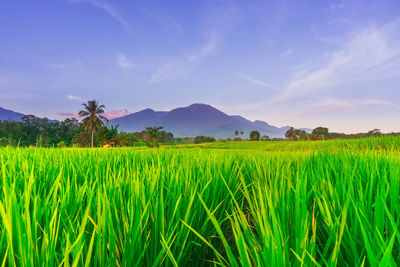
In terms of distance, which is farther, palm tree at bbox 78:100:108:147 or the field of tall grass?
palm tree at bbox 78:100:108:147

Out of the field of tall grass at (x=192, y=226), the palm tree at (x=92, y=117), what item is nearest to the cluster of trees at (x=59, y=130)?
the palm tree at (x=92, y=117)

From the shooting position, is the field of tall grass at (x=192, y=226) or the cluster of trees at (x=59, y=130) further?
the cluster of trees at (x=59, y=130)

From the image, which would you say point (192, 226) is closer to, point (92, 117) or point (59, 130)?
point (92, 117)

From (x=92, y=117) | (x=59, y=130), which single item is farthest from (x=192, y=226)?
(x=59, y=130)

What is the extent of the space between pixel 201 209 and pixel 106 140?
44953 mm

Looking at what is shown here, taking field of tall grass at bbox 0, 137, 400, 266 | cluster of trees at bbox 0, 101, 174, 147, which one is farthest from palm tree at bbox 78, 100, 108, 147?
field of tall grass at bbox 0, 137, 400, 266

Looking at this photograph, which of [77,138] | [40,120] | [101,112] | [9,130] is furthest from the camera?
[40,120]

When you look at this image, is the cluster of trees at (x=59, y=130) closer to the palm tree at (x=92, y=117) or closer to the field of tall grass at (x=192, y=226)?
the palm tree at (x=92, y=117)

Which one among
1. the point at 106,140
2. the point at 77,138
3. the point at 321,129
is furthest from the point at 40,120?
the point at 321,129

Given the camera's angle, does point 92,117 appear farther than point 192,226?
Yes

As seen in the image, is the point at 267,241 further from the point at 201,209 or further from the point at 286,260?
the point at 201,209

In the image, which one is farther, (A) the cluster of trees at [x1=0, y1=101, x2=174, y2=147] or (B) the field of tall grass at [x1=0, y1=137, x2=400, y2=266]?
(A) the cluster of trees at [x1=0, y1=101, x2=174, y2=147]

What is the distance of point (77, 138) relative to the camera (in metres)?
64.5

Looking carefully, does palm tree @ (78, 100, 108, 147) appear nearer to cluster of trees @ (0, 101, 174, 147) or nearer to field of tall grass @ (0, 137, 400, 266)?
cluster of trees @ (0, 101, 174, 147)
